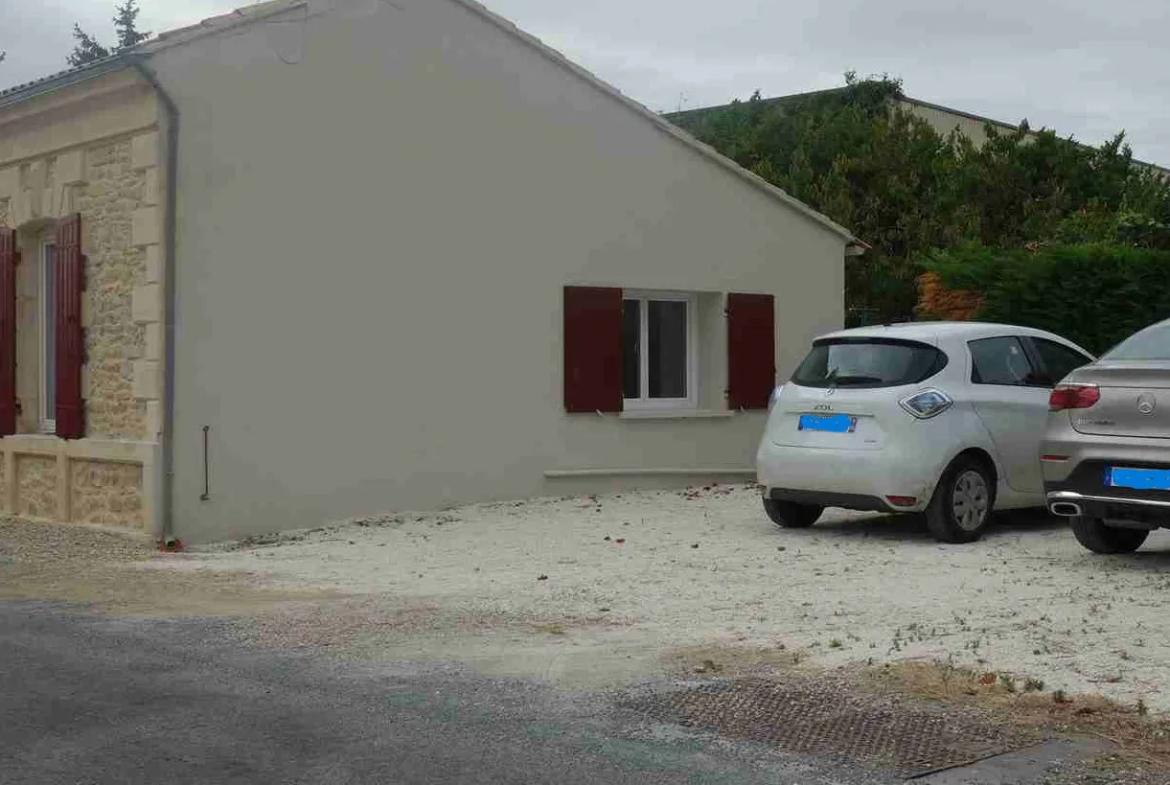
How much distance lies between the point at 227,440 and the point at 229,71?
318cm

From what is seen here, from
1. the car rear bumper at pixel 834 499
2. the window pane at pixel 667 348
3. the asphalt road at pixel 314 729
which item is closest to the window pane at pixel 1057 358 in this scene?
the car rear bumper at pixel 834 499

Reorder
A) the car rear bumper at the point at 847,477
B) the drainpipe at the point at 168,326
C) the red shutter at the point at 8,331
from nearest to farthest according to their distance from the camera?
the car rear bumper at the point at 847,477
the drainpipe at the point at 168,326
the red shutter at the point at 8,331

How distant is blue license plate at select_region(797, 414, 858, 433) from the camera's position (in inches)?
437

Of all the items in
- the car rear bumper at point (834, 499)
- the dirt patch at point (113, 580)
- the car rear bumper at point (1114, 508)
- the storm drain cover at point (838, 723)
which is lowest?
the dirt patch at point (113, 580)

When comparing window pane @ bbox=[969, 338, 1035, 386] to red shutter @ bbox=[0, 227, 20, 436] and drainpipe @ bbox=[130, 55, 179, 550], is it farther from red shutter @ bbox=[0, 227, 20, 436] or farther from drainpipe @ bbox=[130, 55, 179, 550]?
red shutter @ bbox=[0, 227, 20, 436]

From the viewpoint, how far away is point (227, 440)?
12773mm

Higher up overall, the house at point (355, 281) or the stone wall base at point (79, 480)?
the house at point (355, 281)

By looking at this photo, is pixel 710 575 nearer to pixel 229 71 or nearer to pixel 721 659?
pixel 721 659

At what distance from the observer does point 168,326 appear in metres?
12.4

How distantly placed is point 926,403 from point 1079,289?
461 cm

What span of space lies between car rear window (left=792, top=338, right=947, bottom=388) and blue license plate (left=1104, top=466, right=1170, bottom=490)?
2054mm

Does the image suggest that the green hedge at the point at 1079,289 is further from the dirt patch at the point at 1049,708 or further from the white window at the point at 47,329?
the white window at the point at 47,329

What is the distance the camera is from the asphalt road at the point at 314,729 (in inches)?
201

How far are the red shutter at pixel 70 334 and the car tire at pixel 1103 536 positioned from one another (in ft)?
28.3
